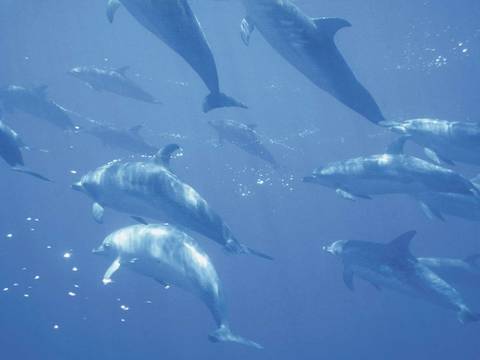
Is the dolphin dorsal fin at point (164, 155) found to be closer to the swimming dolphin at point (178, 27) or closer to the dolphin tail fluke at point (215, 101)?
the dolphin tail fluke at point (215, 101)

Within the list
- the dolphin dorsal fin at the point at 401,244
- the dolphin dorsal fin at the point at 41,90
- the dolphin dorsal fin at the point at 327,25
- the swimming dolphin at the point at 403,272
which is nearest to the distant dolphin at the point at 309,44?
the dolphin dorsal fin at the point at 327,25

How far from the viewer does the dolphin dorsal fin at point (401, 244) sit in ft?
33.6

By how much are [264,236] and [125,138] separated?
13.4 metres

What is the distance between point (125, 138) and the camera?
1677 cm

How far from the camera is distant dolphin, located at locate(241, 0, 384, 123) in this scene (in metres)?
6.07

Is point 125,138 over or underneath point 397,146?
underneath

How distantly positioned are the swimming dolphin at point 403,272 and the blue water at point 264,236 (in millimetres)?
7270

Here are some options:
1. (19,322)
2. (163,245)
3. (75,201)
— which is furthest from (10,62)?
(163,245)

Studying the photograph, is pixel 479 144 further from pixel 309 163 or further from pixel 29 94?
pixel 309 163

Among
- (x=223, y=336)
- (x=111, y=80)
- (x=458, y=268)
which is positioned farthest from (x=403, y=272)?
(x=111, y=80)

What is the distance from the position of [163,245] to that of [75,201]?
21696mm

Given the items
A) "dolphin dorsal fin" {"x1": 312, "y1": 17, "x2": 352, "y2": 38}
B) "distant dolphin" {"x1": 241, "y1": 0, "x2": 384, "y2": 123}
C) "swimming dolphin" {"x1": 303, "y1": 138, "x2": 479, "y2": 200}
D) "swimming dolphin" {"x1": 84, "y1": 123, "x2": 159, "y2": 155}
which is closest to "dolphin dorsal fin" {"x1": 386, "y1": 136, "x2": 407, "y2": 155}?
"swimming dolphin" {"x1": 303, "y1": 138, "x2": 479, "y2": 200}

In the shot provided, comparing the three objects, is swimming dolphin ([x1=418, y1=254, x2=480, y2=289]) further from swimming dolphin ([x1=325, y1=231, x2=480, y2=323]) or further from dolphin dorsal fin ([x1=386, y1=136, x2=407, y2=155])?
dolphin dorsal fin ([x1=386, y1=136, x2=407, y2=155])

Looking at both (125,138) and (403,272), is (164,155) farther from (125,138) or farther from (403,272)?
(125,138)
